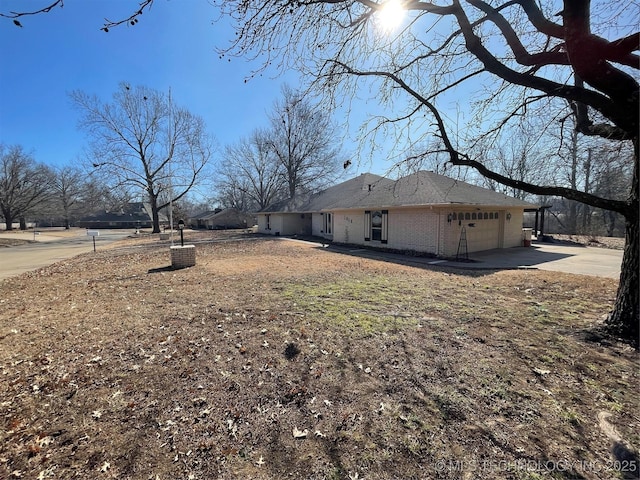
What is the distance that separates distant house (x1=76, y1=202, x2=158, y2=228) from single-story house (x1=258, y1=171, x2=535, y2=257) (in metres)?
60.3

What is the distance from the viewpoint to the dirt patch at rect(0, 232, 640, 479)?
7.22 feet

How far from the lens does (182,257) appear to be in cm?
1075

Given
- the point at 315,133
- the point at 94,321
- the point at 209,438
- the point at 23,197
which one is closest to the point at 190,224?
the point at 23,197

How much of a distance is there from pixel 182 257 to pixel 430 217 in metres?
10.7

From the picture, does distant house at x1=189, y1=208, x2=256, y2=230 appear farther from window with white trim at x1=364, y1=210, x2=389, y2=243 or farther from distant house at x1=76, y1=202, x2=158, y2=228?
window with white trim at x1=364, y1=210, x2=389, y2=243

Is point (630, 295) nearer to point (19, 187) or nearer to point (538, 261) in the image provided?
point (538, 261)

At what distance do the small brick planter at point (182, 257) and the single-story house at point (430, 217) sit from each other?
316 inches

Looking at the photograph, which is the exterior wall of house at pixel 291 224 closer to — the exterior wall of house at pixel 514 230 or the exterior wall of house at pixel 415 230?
the exterior wall of house at pixel 415 230

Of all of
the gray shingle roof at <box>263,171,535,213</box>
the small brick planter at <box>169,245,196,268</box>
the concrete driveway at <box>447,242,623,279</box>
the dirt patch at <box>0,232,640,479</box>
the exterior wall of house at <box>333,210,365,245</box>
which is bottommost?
the dirt patch at <box>0,232,640,479</box>

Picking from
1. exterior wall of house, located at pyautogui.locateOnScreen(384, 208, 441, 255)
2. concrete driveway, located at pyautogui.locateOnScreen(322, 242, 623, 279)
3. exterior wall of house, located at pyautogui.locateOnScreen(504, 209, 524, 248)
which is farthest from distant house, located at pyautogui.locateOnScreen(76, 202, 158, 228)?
exterior wall of house, located at pyautogui.locateOnScreen(504, 209, 524, 248)

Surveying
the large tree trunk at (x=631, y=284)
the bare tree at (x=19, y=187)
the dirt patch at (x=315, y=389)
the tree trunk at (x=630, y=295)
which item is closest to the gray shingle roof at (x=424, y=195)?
the large tree trunk at (x=631, y=284)

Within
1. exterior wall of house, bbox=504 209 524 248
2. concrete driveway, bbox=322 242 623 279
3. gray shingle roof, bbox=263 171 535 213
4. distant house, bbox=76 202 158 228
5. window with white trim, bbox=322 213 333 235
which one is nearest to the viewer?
concrete driveway, bbox=322 242 623 279

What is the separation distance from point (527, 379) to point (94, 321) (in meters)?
6.69

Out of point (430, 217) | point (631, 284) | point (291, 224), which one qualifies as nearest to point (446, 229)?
point (430, 217)
